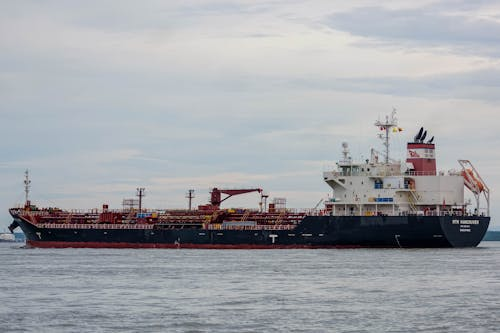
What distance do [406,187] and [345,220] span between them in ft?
17.4

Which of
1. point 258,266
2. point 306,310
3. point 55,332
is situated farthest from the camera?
point 258,266

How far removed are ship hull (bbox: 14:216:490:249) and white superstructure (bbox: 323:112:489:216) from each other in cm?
170

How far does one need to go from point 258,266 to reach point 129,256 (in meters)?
15.5

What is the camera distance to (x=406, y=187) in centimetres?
7450

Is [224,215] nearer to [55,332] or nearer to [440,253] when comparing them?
[440,253]

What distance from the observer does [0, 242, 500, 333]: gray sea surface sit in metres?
33.3

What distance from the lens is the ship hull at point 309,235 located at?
71.8 metres

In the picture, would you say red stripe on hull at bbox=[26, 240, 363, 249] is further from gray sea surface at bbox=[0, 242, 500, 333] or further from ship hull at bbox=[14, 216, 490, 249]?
→ gray sea surface at bbox=[0, 242, 500, 333]

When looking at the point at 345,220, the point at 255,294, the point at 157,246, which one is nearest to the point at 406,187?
the point at 345,220

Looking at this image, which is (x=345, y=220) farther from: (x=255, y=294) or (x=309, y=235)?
(x=255, y=294)

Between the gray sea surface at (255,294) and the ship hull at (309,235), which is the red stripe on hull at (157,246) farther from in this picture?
the gray sea surface at (255,294)

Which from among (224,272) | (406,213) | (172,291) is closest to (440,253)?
(406,213)

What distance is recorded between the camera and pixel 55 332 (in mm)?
31844

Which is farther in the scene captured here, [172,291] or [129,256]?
[129,256]
